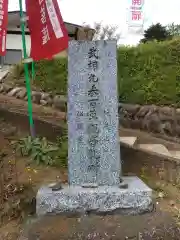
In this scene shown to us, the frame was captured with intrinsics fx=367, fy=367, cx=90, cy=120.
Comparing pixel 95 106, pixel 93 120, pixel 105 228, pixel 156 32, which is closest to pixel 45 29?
pixel 95 106

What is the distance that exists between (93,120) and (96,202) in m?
0.90

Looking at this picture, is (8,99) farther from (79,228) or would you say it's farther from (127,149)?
(79,228)

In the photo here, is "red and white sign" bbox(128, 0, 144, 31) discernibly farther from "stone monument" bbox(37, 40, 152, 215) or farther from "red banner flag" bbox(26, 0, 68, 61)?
"stone monument" bbox(37, 40, 152, 215)

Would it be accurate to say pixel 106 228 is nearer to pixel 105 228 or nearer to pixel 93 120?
pixel 105 228

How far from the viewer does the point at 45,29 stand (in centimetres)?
481

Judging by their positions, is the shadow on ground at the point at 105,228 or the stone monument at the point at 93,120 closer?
the shadow on ground at the point at 105,228

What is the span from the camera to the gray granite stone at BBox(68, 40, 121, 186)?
13.5ft

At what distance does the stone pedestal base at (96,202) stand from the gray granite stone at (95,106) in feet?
0.95

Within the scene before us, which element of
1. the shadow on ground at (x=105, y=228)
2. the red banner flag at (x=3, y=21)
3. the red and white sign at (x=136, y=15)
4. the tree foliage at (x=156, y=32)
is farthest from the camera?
the tree foliage at (x=156, y=32)

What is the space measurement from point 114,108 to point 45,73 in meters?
4.61

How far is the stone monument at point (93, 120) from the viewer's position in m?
4.10

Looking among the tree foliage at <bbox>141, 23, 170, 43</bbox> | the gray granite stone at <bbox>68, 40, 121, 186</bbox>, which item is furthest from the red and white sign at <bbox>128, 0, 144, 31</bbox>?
the gray granite stone at <bbox>68, 40, 121, 186</bbox>

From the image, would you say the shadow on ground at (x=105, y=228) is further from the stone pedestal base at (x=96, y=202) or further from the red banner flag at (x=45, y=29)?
the red banner flag at (x=45, y=29)

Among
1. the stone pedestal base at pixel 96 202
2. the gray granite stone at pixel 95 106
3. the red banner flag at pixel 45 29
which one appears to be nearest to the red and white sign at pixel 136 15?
the red banner flag at pixel 45 29
